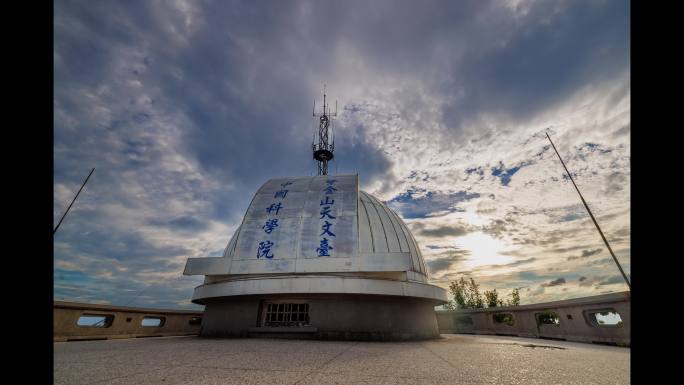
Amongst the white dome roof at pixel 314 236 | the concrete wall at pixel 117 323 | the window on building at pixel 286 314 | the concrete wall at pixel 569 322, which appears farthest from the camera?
the white dome roof at pixel 314 236

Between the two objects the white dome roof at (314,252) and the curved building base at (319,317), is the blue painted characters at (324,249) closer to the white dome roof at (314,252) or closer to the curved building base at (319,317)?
the white dome roof at (314,252)

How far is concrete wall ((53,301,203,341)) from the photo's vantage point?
43.8 ft

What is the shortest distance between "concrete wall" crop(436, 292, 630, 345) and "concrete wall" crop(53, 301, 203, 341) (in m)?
21.8

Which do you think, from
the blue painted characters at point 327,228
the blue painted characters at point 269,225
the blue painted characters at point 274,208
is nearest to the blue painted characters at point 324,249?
the blue painted characters at point 327,228

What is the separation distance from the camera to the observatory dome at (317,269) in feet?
49.1

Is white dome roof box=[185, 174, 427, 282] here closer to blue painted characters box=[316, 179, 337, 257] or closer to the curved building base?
blue painted characters box=[316, 179, 337, 257]

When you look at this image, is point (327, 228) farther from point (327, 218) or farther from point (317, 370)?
point (317, 370)

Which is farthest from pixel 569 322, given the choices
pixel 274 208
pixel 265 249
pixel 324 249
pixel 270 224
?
pixel 274 208

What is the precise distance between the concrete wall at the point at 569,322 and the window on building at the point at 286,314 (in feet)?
46.0

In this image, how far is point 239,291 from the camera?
50.2ft

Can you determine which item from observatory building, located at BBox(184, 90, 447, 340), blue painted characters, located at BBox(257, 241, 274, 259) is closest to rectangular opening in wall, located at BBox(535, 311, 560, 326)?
observatory building, located at BBox(184, 90, 447, 340)
